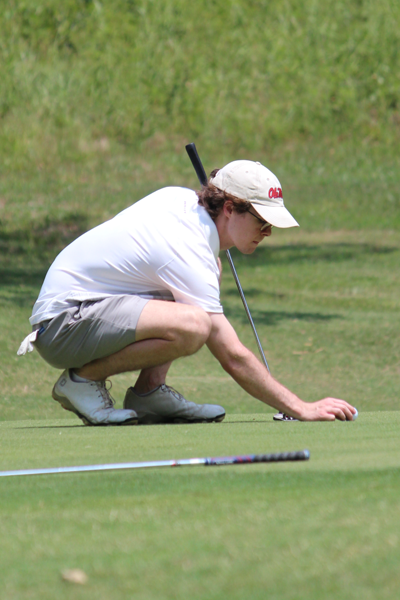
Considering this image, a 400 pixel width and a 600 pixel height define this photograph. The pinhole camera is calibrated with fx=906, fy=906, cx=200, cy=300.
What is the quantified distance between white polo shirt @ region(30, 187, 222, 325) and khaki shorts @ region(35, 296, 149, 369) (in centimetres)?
6

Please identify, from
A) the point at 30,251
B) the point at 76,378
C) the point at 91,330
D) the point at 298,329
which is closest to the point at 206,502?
the point at 91,330

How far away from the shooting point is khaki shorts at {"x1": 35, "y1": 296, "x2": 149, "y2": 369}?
3.73 meters

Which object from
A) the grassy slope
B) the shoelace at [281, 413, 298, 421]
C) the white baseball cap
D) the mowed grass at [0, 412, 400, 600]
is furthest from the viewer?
the shoelace at [281, 413, 298, 421]

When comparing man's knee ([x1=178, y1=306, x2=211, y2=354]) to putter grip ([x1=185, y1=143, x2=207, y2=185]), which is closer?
man's knee ([x1=178, y1=306, x2=211, y2=354])

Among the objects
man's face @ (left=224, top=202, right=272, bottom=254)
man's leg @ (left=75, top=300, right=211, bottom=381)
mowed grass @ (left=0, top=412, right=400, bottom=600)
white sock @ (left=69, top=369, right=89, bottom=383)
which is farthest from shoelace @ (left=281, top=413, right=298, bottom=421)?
mowed grass @ (left=0, top=412, right=400, bottom=600)

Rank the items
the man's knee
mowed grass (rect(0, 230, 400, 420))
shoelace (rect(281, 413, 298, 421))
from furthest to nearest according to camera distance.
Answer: mowed grass (rect(0, 230, 400, 420)) → shoelace (rect(281, 413, 298, 421)) → the man's knee

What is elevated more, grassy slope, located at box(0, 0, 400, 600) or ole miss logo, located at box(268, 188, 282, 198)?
ole miss logo, located at box(268, 188, 282, 198)

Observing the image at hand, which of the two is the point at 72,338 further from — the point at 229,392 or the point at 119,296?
the point at 229,392

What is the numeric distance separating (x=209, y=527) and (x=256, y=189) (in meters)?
2.08

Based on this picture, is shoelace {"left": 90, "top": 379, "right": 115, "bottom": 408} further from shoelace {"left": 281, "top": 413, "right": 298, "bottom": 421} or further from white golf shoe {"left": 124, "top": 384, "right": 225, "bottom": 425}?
shoelace {"left": 281, "top": 413, "right": 298, "bottom": 421}

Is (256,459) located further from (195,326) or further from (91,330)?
(91,330)

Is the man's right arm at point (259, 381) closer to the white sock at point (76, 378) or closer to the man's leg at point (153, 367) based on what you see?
the man's leg at point (153, 367)

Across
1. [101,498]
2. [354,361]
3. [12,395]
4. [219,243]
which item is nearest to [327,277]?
[354,361]

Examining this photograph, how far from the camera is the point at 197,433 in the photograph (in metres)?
3.34
